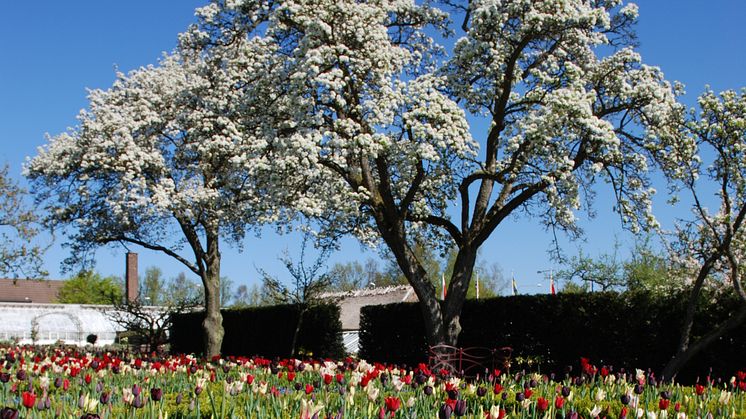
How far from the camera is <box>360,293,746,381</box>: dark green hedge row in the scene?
47.4 ft

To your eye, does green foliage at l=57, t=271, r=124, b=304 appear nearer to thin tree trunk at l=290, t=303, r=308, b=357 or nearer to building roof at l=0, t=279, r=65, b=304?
building roof at l=0, t=279, r=65, b=304

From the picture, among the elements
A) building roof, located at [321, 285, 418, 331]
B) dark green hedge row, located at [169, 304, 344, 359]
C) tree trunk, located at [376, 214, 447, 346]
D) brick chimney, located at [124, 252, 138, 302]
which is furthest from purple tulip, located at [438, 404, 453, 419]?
brick chimney, located at [124, 252, 138, 302]

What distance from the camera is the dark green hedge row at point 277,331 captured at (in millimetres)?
25234

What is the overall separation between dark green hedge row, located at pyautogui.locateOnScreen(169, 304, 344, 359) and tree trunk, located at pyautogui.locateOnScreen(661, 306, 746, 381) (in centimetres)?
1331

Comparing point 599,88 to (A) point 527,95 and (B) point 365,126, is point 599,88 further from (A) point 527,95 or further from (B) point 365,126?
(B) point 365,126

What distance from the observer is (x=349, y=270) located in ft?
224

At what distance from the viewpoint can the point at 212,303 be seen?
87.4 ft

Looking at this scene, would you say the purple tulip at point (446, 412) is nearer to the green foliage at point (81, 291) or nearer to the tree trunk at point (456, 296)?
the tree trunk at point (456, 296)

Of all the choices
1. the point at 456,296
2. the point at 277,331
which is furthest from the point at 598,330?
the point at 277,331

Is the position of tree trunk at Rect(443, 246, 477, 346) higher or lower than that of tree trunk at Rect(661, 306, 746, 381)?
higher

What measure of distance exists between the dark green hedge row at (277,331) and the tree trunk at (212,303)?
2.10 meters

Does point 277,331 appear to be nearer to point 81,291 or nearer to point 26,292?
point 81,291

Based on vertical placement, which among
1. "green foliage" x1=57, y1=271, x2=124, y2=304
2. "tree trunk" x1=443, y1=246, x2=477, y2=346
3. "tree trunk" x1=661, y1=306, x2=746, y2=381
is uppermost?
"green foliage" x1=57, y1=271, x2=124, y2=304

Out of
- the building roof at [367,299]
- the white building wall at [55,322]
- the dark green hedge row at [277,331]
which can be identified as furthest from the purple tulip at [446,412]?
the white building wall at [55,322]
